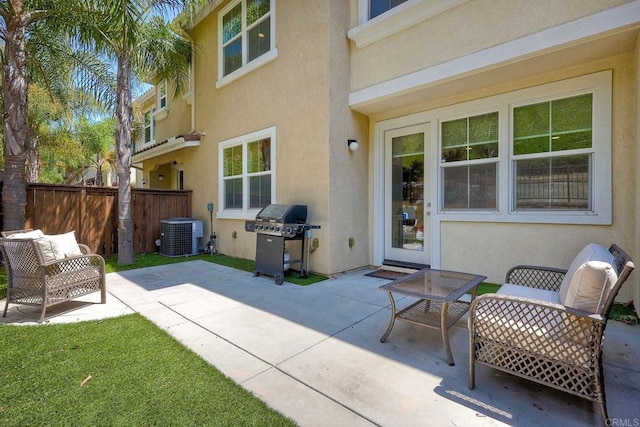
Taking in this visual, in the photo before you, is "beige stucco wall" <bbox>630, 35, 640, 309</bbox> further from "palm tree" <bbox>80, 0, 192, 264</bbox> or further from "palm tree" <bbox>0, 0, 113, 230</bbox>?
"palm tree" <bbox>0, 0, 113, 230</bbox>

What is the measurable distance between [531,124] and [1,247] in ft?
26.2

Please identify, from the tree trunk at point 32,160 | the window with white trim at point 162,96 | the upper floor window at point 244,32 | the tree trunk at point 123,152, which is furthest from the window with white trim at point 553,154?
the tree trunk at point 32,160

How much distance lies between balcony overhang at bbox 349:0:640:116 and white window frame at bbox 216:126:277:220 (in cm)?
234

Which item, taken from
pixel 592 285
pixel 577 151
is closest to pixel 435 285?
pixel 592 285

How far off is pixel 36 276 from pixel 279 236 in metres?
3.55

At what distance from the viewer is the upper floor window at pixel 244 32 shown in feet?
25.9

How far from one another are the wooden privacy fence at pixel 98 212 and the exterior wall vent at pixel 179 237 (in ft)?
2.20

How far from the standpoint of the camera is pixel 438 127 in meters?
6.30

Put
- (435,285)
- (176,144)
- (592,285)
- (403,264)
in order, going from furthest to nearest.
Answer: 1. (176,144)
2. (403,264)
3. (435,285)
4. (592,285)

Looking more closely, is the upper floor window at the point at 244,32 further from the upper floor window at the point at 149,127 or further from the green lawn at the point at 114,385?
the upper floor window at the point at 149,127

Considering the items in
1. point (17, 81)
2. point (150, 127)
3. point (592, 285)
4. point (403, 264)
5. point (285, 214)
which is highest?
point (150, 127)

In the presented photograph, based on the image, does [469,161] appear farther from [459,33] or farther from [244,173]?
[244,173]

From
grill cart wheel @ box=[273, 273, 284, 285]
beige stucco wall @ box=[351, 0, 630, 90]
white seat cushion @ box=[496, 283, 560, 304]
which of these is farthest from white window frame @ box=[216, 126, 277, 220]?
white seat cushion @ box=[496, 283, 560, 304]

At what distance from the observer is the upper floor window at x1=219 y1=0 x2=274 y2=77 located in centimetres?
788
